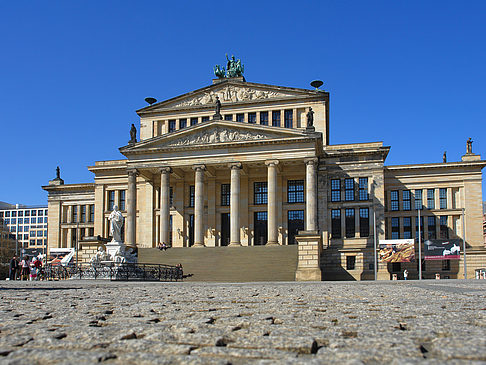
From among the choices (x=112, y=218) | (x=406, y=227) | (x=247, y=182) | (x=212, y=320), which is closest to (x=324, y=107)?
(x=247, y=182)

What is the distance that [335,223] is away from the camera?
57.8 meters

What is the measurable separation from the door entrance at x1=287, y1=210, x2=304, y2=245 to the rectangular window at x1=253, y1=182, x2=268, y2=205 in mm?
3196

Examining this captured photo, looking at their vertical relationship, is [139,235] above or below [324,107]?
below

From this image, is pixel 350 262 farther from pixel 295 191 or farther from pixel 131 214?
pixel 131 214

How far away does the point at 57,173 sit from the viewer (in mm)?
75750

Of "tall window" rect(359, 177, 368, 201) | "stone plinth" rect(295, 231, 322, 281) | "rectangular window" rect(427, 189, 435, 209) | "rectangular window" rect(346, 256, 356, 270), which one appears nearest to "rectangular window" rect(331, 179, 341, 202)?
"tall window" rect(359, 177, 368, 201)

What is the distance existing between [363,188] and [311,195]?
873cm

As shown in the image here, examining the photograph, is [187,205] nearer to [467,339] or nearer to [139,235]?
[139,235]

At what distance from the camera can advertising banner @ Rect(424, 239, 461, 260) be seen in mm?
52094

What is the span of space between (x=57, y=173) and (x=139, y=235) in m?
20.4

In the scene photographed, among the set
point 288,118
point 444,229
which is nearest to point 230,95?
point 288,118

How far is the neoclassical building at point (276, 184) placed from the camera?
54.0 meters

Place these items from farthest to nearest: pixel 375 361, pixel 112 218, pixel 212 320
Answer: pixel 112 218 < pixel 212 320 < pixel 375 361

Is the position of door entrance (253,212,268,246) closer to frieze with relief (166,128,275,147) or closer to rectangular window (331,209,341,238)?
rectangular window (331,209,341,238)
